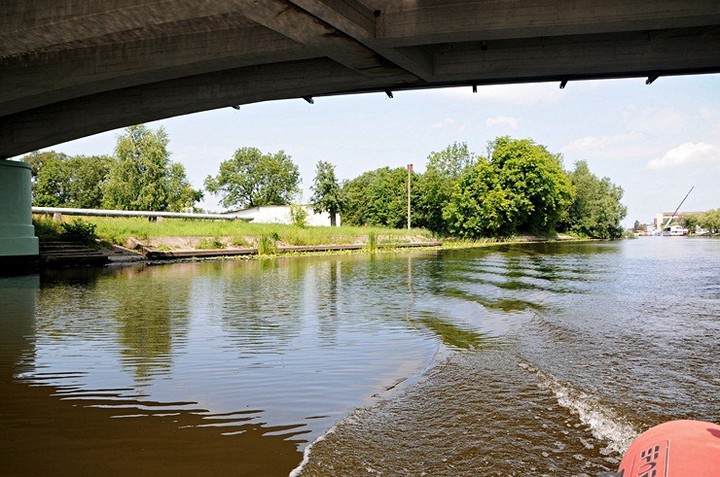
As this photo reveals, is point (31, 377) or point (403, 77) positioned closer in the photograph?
point (31, 377)

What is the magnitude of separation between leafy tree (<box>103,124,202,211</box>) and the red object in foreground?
80.9 meters

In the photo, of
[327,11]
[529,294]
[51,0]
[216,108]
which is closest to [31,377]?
A: [327,11]

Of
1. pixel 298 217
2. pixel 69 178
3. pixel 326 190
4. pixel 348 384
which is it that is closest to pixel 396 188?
pixel 326 190

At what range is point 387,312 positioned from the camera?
33.9ft

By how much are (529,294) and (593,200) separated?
83.1m

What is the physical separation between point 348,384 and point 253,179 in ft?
327

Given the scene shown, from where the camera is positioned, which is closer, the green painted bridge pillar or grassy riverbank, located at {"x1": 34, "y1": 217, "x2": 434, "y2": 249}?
the green painted bridge pillar

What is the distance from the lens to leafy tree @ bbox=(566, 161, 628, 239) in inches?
3391

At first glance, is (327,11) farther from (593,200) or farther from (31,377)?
(593,200)

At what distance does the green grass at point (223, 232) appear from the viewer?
32.1 m

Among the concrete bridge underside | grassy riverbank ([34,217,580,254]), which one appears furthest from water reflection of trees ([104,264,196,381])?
grassy riverbank ([34,217,580,254])

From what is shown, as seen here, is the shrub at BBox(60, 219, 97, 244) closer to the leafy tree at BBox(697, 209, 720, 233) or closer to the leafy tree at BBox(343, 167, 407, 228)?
the leafy tree at BBox(343, 167, 407, 228)

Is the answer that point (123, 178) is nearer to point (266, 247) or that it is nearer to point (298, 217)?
point (298, 217)

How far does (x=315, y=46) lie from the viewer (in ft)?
37.9
